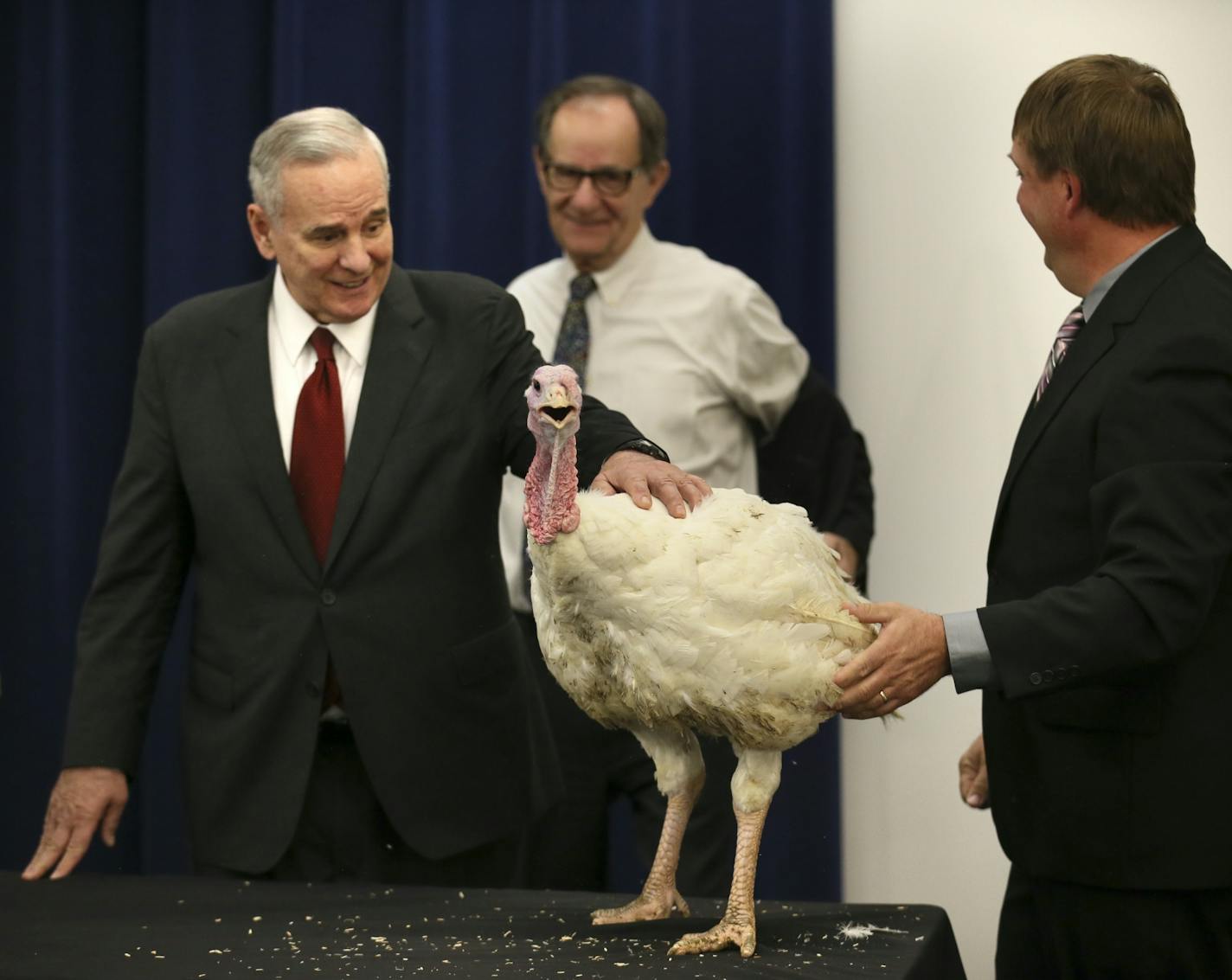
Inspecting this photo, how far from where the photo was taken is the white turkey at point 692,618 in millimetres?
2002

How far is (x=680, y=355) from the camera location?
3.39 metres

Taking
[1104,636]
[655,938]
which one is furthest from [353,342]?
[1104,636]

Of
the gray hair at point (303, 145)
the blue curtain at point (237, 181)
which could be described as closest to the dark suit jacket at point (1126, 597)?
the gray hair at point (303, 145)

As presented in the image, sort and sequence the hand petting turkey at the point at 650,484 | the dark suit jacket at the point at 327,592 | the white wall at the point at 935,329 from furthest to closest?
the white wall at the point at 935,329, the dark suit jacket at the point at 327,592, the hand petting turkey at the point at 650,484

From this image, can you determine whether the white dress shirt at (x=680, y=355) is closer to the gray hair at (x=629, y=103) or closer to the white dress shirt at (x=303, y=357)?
the gray hair at (x=629, y=103)

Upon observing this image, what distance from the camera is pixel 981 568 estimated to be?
372cm

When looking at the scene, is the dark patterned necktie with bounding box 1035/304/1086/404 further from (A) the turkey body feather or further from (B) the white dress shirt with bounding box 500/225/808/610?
(B) the white dress shirt with bounding box 500/225/808/610

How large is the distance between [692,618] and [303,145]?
3.98ft

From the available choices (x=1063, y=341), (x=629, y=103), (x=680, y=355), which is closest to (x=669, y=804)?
(x=1063, y=341)

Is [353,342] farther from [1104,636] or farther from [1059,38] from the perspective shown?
[1059,38]

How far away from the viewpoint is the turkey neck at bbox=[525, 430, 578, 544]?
6.55ft

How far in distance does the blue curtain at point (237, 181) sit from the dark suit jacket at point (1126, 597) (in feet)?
5.46

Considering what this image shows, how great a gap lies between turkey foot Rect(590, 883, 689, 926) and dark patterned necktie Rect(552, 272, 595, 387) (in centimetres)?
140

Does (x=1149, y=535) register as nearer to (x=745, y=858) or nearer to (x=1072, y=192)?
(x=1072, y=192)
